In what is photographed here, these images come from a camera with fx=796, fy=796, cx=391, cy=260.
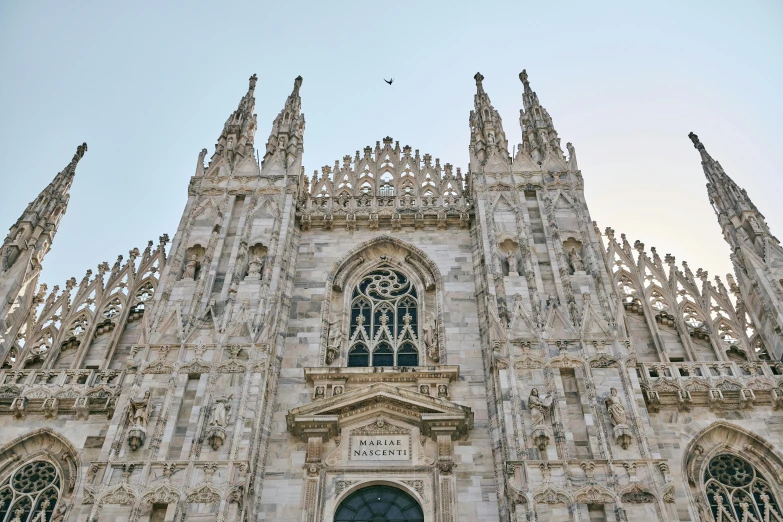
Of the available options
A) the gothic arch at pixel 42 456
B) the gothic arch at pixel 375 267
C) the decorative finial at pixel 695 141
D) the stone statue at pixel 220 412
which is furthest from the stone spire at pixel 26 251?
the decorative finial at pixel 695 141

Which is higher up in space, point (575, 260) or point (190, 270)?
point (575, 260)

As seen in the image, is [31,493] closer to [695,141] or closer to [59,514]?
[59,514]

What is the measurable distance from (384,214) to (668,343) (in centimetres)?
704

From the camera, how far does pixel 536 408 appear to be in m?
13.5

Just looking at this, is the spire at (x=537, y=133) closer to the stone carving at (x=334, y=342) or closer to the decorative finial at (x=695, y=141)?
the decorative finial at (x=695, y=141)

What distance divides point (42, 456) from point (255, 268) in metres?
5.38

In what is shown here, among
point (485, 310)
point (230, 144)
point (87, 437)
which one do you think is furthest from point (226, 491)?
point (230, 144)

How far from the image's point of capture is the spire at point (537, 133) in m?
19.8

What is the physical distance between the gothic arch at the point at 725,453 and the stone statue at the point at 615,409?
153 cm

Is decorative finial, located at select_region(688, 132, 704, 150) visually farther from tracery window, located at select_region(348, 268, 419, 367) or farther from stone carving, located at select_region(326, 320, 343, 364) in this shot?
stone carving, located at select_region(326, 320, 343, 364)

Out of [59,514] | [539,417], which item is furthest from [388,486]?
[59,514]

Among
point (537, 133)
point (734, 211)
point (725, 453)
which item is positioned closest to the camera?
point (725, 453)

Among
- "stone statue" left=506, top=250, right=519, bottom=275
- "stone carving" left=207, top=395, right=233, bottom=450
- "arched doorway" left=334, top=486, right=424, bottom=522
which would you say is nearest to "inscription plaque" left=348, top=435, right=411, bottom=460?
"arched doorway" left=334, top=486, right=424, bottom=522

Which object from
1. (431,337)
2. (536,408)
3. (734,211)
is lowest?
(536,408)
